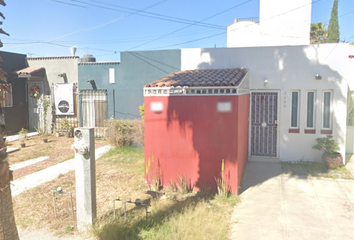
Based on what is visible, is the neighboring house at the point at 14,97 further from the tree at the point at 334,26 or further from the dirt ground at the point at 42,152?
the tree at the point at 334,26

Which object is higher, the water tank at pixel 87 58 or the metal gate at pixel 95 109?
the water tank at pixel 87 58

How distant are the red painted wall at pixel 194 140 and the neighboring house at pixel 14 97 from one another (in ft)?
37.4

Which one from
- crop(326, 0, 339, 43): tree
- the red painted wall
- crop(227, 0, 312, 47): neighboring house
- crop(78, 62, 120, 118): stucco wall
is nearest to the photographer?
the red painted wall

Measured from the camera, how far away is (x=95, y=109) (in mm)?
13406

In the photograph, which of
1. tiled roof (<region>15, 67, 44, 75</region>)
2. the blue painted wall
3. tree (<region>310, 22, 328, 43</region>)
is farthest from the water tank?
tree (<region>310, 22, 328, 43</region>)

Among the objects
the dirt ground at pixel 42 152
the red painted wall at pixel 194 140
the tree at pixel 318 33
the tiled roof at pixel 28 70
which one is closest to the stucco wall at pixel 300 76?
the red painted wall at pixel 194 140

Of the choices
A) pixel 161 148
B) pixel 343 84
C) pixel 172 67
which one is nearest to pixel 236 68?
pixel 172 67

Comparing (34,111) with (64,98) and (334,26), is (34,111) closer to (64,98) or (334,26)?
(64,98)

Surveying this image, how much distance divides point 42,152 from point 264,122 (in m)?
8.67

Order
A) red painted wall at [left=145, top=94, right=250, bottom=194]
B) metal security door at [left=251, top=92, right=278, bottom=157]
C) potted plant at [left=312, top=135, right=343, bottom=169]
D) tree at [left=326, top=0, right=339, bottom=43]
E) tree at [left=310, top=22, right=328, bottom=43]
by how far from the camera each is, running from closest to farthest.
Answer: red painted wall at [left=145, top=94, right=250, bottom=194]
potted plant at [left=312, top=135, right=343, bottom=169]
metal security door at [left=251, top=92, right=278, bottom=157]
tree at [left=326, top=0, right=339, bottom=43]
tree at [left=310, top=22, right=328, bottom=43]

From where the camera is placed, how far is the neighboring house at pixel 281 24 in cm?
1620

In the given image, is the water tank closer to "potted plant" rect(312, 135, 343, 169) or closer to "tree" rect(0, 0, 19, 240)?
"potted plant" rect(312, 135, 343, 169)

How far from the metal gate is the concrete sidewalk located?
3661 millimetres

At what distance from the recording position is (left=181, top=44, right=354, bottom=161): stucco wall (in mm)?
8656
